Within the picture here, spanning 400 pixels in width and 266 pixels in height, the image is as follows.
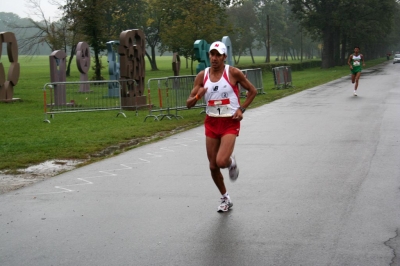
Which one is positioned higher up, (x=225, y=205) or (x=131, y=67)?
(x=131, y=67)

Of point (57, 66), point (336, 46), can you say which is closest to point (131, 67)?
point (57, 66)

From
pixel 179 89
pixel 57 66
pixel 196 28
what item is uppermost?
pixel 196 28

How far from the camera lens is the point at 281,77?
33250mm

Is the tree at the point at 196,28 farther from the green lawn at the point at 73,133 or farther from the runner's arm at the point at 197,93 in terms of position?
the runner's arm at the point at 197,93

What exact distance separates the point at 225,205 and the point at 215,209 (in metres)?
0.16

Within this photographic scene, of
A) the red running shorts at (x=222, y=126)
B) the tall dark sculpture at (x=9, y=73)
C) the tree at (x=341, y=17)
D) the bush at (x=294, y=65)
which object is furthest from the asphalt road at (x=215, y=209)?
the tree at (x=341, y=17)

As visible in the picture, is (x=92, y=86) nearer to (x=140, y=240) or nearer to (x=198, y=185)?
(x=198, y=185)

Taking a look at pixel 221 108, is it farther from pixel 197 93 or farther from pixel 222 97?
pixel 197 93

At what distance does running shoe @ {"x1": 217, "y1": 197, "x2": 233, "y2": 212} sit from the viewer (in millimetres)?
7418

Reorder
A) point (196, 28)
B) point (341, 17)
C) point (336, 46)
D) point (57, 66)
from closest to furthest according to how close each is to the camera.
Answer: point (57, 66), point (196, 28), point (341, 17), point (336, 46)

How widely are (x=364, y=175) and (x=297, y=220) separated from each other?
2.74 metres

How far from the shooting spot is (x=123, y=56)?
75.6ft

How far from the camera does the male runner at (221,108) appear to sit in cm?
734

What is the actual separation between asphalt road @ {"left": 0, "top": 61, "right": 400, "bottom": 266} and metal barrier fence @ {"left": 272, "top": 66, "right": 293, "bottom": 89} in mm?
19612
